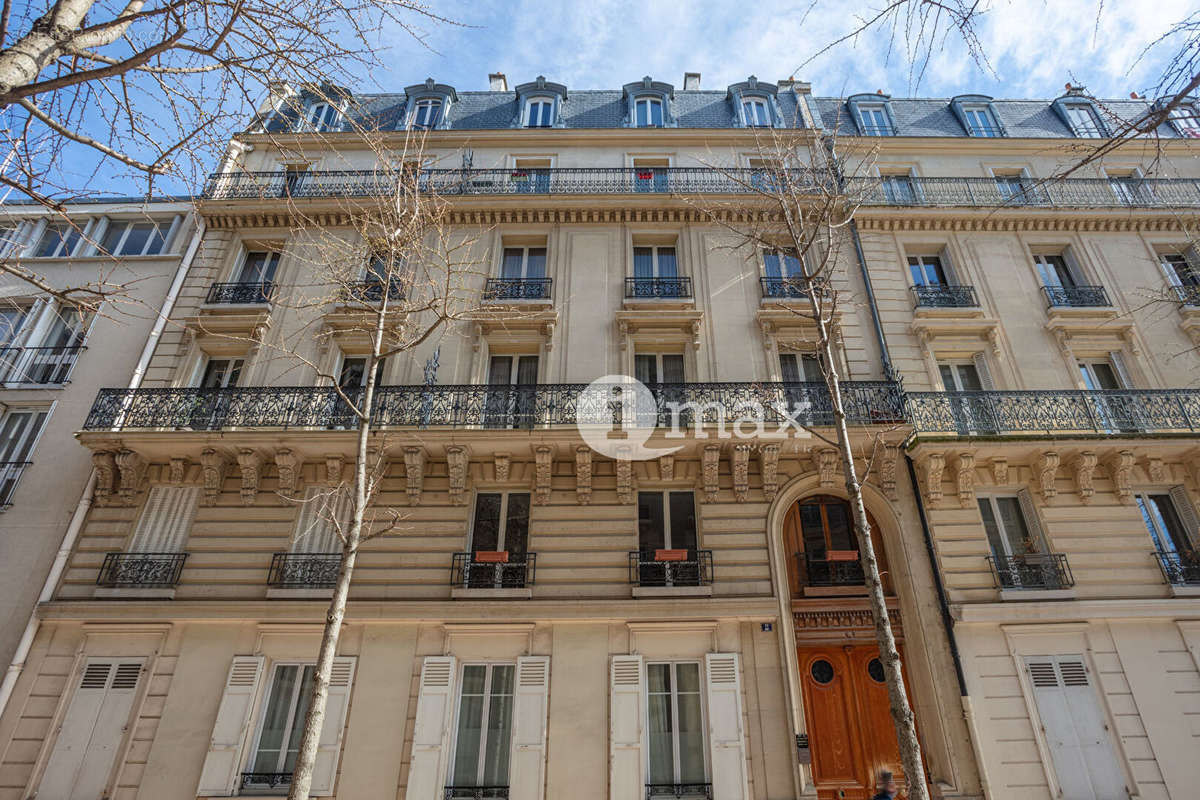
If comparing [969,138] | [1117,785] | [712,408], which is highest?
[969,138]

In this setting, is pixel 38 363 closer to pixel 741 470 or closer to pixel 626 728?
pixel 626 728

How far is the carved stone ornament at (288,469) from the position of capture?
10.8 m

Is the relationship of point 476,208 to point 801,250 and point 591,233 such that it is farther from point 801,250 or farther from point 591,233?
point 801,250

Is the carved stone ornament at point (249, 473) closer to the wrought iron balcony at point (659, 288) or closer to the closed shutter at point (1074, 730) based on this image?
the wrought iron balcony at point (659, 288)

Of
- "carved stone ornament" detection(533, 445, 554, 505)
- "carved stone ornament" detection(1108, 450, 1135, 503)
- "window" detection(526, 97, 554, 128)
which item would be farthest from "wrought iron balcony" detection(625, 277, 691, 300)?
"carved stone ornament" detection(1108, 450, 1135, 503)

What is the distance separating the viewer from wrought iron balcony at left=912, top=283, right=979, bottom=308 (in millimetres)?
13328

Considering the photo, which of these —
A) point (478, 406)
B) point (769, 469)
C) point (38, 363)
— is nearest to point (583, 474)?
point (478, 406)

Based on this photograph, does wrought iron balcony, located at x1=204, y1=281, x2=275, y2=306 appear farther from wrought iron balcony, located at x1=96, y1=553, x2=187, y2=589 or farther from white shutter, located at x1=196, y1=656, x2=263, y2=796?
white shutter, located at x1=196, y1=656, x2=263, y2=796

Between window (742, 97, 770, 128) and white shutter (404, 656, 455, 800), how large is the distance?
15252 millimetres

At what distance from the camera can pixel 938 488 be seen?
1095 cm

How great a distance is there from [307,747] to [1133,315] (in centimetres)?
1740

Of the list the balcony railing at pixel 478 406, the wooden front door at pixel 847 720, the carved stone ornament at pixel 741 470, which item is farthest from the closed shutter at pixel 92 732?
the wooden front door at pixel 847 720

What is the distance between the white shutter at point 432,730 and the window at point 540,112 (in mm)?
14224

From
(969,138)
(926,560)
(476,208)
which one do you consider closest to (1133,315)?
(969,138)
